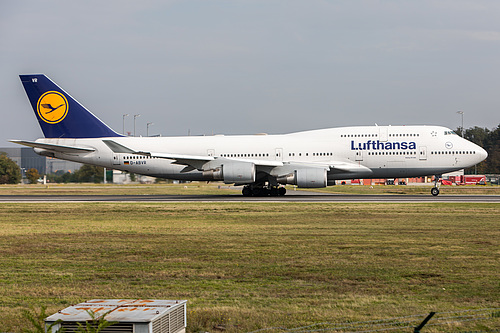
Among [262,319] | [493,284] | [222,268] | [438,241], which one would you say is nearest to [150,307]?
[262,319]

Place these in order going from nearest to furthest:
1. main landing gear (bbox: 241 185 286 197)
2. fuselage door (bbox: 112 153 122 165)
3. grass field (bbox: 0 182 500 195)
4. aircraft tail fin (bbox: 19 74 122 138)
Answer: main landing gear (bbox: 241 185 286 197) < aircraft tail fin (bbox: 19 74 122 138) < fuselage door (bbox: 112 153 122 165) < grass field (bbox: 0 182 500 195)

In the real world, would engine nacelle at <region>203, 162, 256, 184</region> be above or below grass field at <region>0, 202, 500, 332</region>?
above

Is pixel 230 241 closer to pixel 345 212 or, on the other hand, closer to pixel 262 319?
pixel 262 319

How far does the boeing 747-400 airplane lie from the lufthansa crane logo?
70mm

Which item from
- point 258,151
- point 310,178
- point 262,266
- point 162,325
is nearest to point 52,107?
point 258,151

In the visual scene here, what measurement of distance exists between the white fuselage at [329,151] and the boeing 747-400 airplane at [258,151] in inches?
A: 2.7

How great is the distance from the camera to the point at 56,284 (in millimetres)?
9898

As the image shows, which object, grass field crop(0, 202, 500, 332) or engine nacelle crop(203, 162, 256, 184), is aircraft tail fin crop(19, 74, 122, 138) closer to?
engine nacelle crop(203, 162, 256, 184)

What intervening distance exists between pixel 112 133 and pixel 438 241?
102 feet

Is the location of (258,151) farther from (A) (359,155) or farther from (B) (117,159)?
(B) (117,159)

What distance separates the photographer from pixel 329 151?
37938 millimetres

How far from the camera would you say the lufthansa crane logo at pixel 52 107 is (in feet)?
131

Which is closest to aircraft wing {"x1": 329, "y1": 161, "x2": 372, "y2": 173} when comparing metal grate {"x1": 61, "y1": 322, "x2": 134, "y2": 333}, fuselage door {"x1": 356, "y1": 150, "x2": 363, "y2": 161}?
fuselage door {"x1": 356, "y1": 150, "x2": 363, "y2": 161}

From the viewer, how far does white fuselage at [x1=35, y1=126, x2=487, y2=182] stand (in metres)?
37.3
